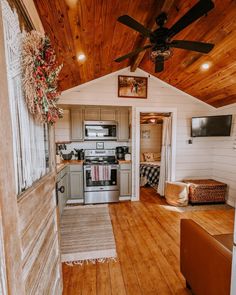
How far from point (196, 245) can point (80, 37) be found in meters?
2.61

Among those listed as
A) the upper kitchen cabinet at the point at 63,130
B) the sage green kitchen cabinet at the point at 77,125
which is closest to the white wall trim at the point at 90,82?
the sage green kitchen cabinet at the point at 77,125

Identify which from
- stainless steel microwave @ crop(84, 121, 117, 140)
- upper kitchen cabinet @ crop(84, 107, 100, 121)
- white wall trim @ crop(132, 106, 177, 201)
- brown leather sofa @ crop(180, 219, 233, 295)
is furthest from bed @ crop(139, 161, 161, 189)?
brown leather sofa @ crop(180, 219, 233, 295)

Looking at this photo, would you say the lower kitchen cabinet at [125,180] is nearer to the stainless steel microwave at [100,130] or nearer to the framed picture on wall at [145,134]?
the stainless steel microwave at [100,130]

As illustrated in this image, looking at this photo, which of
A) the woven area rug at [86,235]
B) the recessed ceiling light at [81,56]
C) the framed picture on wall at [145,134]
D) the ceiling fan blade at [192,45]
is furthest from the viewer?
the framed picture on wall at [145,134]

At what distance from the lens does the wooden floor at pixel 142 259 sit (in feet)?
5.56

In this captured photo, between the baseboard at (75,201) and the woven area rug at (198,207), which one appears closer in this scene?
the woven area rug at (198,207)

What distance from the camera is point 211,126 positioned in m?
3.75

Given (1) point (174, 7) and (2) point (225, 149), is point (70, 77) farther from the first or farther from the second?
(2) point (225, 149)

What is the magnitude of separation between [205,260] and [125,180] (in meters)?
2.69

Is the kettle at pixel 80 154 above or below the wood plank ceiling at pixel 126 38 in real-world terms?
below

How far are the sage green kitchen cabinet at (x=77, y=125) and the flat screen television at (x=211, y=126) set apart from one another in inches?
106

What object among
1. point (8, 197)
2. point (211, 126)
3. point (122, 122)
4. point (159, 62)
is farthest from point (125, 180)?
point (8, 197)

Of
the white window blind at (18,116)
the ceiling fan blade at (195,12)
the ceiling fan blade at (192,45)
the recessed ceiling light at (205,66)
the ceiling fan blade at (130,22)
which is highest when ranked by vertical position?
the recessed ceiling light at (205,66)

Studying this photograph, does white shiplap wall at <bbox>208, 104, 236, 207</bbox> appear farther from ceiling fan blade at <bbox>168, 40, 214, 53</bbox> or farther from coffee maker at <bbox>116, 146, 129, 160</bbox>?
ceiling fan blade at <bbox>168, 40, 214, 53</bbox>
